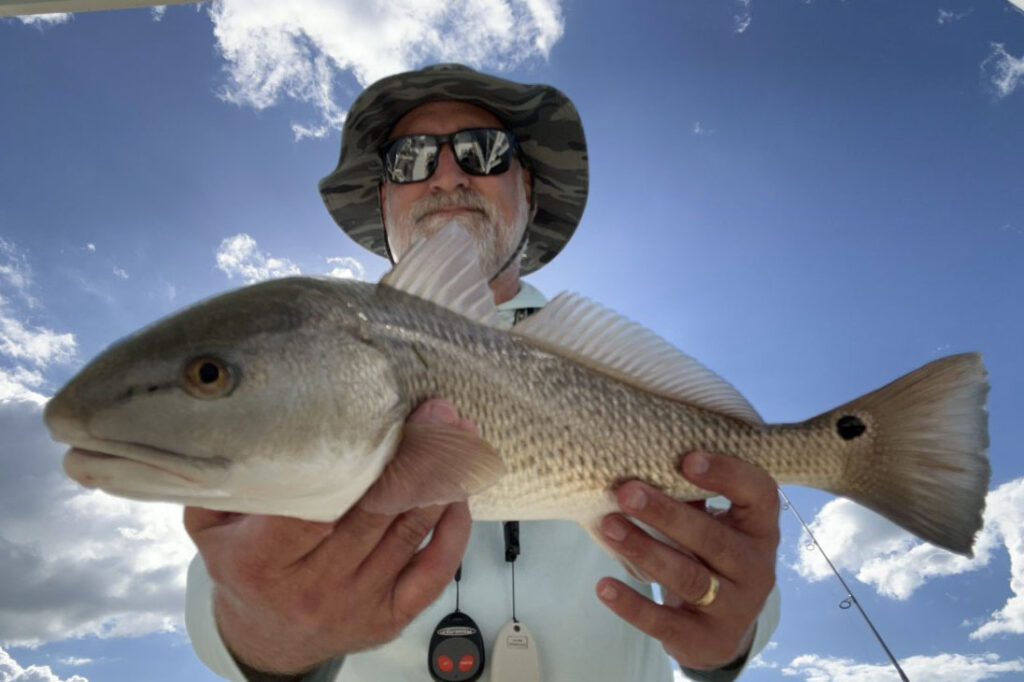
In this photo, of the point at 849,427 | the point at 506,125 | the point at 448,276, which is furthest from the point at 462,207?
the point at 849,427

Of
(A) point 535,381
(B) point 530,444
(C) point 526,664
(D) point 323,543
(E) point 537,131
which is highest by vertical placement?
(E) point 537,131

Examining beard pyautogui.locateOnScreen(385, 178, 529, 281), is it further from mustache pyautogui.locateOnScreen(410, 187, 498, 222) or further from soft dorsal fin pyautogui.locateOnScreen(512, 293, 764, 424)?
soft dorsal fin pyautogui.locateOnScreen(512, 293, 764, 424)

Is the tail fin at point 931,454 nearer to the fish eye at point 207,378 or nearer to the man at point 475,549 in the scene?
the man at point 475,549

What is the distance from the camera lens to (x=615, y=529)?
1.82 m

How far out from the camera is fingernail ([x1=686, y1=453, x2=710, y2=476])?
1.80 m

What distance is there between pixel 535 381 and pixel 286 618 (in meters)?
0.90

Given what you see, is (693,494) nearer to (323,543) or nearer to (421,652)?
(323,543)

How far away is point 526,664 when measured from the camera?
2.46 m

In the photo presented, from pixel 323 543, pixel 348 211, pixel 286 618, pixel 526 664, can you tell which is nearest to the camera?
pixel 323 543

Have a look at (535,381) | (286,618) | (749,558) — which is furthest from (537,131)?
(286,618)

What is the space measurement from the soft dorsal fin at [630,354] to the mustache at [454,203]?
168 cm

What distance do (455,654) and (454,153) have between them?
2.45 metres

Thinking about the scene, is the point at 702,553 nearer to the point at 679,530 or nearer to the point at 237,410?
the point at 679,530

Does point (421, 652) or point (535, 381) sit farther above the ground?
point (535, 381)
